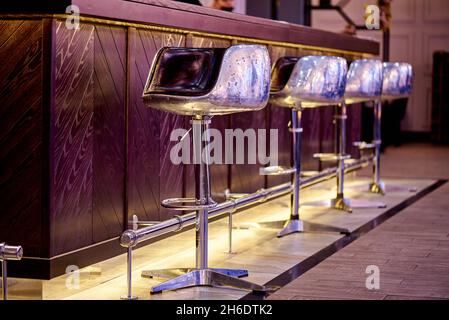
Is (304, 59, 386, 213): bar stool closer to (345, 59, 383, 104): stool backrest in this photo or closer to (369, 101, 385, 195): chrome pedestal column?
→ (345, 59, 383, 104): stool backrest

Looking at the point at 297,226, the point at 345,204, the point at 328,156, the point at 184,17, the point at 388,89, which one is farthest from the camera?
the point at 388,89

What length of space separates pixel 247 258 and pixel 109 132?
0.85 meters

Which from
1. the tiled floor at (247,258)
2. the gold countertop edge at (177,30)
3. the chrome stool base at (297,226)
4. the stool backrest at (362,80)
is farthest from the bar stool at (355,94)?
the chrome stool base at (297,226)

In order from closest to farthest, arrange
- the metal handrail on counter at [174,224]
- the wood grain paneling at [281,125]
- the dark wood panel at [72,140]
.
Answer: the metal handrail on counter at [174,224] → the dark wood panel at [72,140] → the wood grain paneling at [281,125]

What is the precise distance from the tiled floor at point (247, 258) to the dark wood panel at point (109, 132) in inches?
7.2

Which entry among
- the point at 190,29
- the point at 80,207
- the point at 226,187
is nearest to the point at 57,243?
the point at 80,207

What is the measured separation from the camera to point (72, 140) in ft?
12.8

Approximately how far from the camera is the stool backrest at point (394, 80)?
686 centimetres

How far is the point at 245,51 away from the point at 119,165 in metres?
0.86

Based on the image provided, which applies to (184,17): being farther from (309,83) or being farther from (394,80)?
(394,80)

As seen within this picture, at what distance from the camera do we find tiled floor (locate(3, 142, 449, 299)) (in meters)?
3.68

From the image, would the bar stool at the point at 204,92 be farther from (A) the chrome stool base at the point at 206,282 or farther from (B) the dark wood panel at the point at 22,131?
(B) the dark wood panel at the point at 22,131

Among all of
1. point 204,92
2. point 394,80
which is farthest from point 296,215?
point 394,80
